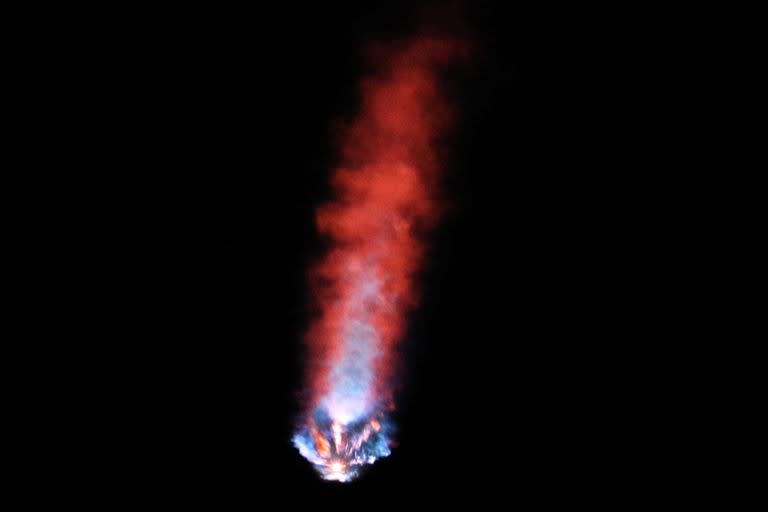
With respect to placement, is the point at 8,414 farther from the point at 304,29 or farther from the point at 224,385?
the point at 304,29

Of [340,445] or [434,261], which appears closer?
[340,445]

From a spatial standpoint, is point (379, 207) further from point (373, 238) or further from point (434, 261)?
point (434, 261)

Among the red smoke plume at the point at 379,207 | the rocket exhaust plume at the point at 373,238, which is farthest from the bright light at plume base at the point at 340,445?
the red smoke plume at the point at 379,207

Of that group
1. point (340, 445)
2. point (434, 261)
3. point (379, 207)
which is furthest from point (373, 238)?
point (340, 445)

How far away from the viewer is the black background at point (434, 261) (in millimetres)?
3773

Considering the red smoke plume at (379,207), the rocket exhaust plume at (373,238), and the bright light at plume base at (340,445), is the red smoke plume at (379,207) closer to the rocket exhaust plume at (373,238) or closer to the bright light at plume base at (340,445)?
the rocket exhaust plume at (373,238)

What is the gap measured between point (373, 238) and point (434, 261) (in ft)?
1.85

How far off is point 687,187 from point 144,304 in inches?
180

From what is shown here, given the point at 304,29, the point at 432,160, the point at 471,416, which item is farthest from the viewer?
the point at 471,416

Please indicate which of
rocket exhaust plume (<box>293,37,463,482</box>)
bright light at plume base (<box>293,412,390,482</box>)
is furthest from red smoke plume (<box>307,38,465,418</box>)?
bright light at plume base (<box>293,412,390,482</box>)

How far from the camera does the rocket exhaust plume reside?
12.6 feet

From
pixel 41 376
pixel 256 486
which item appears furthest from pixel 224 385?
pixel 41 376

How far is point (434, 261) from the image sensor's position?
4117mm

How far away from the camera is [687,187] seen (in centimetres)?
400
